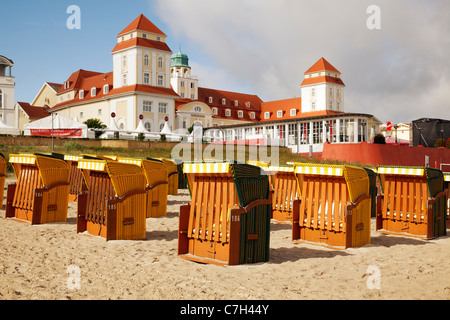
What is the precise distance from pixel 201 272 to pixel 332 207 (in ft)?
11.0

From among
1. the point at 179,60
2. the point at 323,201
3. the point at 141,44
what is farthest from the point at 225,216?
the point at 179,60

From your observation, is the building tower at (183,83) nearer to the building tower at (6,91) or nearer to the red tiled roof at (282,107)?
the red tiled roof at (282,107)

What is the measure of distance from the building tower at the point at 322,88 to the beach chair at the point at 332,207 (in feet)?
234

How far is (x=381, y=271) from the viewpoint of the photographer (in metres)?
6.18

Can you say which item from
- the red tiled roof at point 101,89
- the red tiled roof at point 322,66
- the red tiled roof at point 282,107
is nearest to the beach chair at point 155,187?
the red tiled roof at point 101,89

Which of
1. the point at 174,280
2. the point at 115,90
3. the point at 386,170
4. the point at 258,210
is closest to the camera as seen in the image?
the point at 174,280

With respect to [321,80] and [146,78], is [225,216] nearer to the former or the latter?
[146,78]

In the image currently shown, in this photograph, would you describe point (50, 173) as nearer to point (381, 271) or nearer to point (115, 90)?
point (381, 271)

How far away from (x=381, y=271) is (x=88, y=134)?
37.5m

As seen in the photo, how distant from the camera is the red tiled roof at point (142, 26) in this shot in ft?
198

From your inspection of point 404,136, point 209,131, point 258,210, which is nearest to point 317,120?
point 209,131

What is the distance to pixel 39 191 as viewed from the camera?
10.0m

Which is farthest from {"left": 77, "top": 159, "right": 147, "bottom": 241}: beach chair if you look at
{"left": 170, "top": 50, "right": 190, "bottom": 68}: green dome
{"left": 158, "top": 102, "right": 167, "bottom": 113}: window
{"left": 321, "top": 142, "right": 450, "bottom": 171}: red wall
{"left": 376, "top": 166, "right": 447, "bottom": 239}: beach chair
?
{"left": 170, "top": 50, "right": 190, "bottom": 68}: green dome

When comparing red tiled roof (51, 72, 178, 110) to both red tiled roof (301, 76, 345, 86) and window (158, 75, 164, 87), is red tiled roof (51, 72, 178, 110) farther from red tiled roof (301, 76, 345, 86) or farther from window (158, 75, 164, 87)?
red tiled roof (301, 76, 345, 86)
